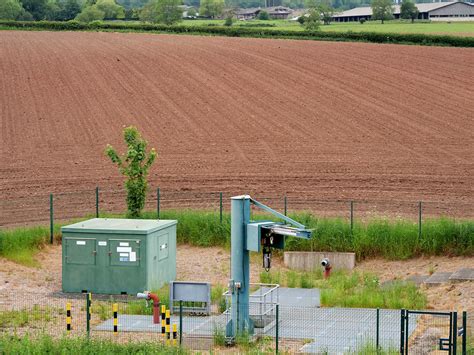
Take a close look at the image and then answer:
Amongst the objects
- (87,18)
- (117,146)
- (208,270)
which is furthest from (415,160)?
(87,18)

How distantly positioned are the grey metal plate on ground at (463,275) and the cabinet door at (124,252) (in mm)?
8331

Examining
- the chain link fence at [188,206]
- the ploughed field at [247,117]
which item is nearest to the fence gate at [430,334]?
the chain link fence at [188,206]

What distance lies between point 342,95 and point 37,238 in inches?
1317

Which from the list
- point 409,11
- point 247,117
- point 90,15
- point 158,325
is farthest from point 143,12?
point 158,325

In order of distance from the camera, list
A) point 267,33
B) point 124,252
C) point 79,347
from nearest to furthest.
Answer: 1. point 79,347
2. point 124,252
3. point 267,33

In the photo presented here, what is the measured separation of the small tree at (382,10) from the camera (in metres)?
149

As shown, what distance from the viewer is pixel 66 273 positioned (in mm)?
29156

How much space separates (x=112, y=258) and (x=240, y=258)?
247 inches

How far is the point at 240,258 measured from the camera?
23.5 meters

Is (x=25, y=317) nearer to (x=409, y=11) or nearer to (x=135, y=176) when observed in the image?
(x=135, y=176)

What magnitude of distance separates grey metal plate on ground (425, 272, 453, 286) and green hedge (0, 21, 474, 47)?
61687 mm

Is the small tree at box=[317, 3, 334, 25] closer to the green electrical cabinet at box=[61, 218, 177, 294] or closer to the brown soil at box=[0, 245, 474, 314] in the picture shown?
the brown soil at box=[0, 245, 474, 314]

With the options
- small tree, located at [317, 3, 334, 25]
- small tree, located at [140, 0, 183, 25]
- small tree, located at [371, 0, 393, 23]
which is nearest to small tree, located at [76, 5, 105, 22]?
small tree, located at [140, 0, 183, 25]

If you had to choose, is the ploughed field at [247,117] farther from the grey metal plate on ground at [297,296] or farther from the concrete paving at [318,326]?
the concrete paving at [318,326]
